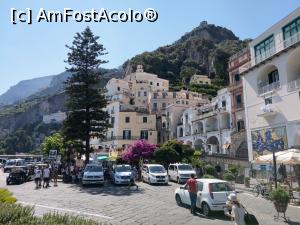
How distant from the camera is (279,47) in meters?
30.6

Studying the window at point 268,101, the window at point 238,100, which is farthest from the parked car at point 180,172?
the window at point 238,100

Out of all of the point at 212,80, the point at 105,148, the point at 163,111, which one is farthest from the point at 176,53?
the point at 105,148

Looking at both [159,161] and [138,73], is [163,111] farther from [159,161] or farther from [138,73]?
[159,161]

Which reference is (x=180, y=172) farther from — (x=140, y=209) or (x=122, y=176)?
(x=140, y=209)

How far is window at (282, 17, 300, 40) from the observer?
28.4 meters

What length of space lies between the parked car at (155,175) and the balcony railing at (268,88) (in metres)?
12.7

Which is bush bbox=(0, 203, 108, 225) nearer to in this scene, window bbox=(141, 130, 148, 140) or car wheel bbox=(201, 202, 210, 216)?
car wheel bbox=(201, 202, 210, 216)

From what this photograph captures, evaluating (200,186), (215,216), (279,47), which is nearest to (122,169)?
(200,186)

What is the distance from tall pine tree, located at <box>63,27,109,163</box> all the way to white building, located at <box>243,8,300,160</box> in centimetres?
1599

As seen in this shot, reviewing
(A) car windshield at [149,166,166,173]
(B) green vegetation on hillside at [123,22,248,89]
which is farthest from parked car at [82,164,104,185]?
(B) green vegetation on hillside at [123,22,248,89]

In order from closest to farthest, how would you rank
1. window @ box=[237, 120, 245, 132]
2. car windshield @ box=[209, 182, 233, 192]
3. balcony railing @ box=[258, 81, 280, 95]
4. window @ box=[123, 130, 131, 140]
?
car windshield @ box=[209, 182, 233, 192], balcony railing @ box=[258, 81, 280, 95], window @ box=[237, 120, 245, 132], window @ box=[123, 130, 131, 140]

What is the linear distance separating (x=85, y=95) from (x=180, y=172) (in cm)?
1450

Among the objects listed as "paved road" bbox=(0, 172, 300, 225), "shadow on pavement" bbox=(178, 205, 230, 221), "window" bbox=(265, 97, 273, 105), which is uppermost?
"window" bbox=(265, 97, 273, 105)

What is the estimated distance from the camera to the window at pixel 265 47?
32.1 metres
